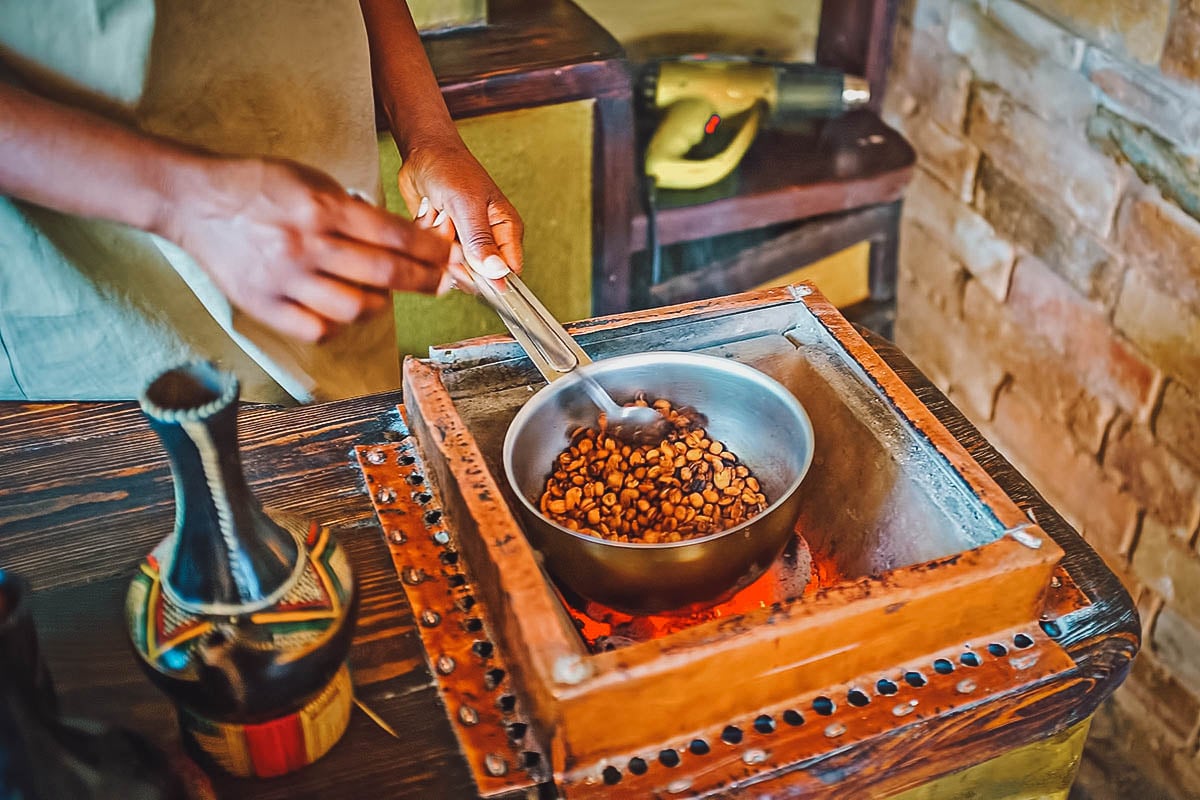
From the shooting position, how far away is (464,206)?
1.31 m

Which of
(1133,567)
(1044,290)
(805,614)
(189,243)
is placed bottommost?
(1133,567)

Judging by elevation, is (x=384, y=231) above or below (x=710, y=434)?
above

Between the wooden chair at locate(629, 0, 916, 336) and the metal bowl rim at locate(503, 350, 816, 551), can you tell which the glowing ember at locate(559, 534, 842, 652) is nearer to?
the metal bowl rim at locate(503, 350, 816, 551)

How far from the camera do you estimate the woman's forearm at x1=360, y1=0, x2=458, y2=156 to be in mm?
1451

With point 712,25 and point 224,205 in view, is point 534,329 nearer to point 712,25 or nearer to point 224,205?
point 224,205

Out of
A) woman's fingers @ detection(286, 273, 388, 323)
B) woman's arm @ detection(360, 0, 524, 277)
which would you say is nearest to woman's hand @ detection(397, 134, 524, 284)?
woman's arm @ detection(360, 0, 524, 277)

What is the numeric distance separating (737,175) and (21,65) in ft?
5.07

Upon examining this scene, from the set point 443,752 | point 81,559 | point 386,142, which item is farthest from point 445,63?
point 443,752

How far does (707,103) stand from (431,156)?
1.15 m

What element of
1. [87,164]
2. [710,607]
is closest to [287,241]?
[87,164]

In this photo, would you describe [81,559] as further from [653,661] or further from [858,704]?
[858,704]

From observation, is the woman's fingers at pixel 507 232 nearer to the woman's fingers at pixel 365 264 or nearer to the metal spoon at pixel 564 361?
the metal spoon at pixel 564 361

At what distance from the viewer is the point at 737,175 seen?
242 cm

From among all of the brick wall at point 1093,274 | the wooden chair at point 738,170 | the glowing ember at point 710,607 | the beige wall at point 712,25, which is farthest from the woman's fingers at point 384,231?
the beige wall at point 712,25
